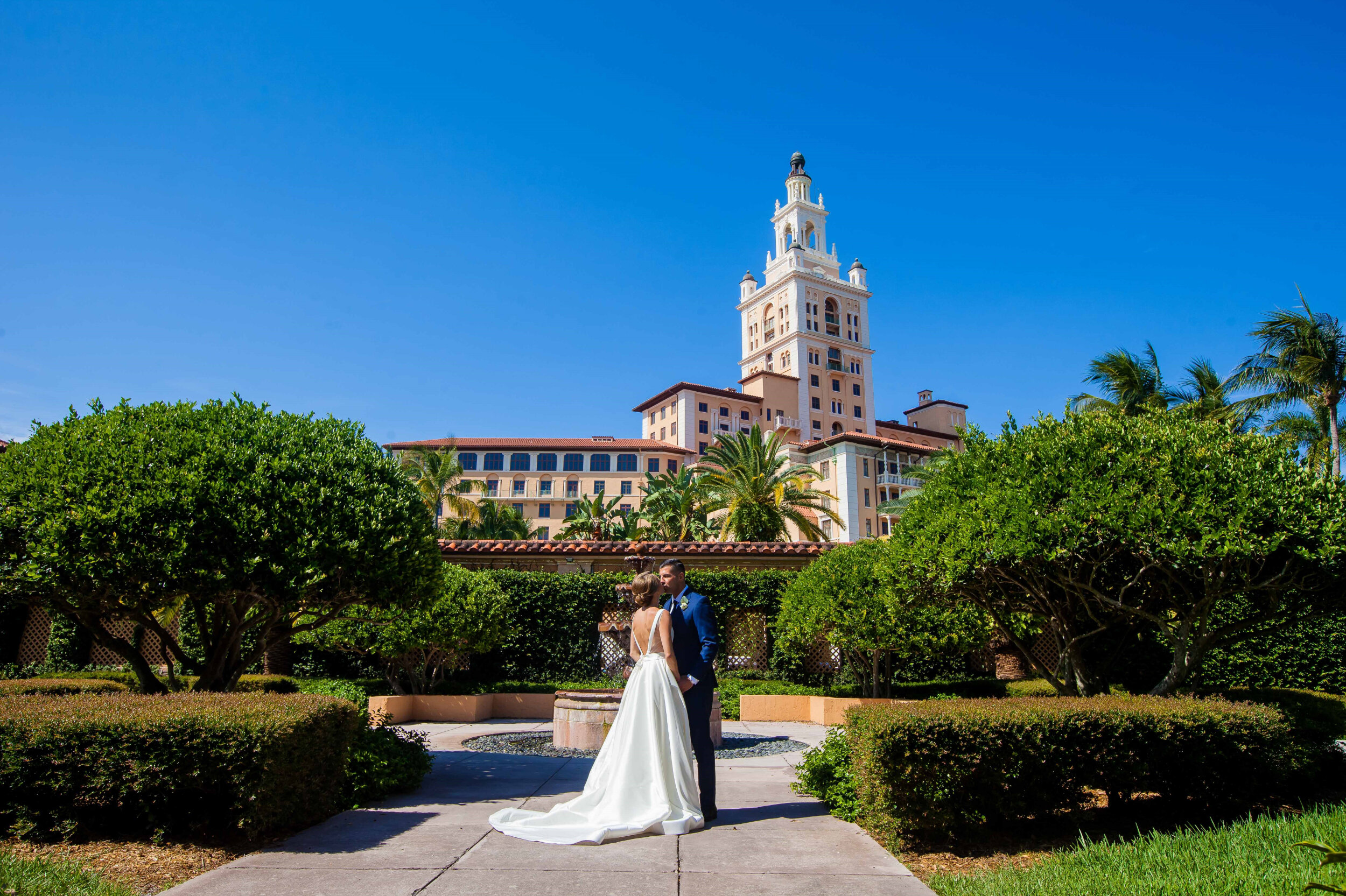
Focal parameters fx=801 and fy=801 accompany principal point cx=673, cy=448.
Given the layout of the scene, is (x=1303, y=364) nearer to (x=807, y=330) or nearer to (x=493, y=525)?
(x=493, y=525)

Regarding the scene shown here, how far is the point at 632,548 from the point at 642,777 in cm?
1607

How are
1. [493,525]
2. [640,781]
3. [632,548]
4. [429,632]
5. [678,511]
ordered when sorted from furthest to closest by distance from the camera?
[493,525] → [678,511] → [632,548] → [429,632] → [640,781]

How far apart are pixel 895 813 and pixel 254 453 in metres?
7.31

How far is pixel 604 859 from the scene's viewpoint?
17.4 feet

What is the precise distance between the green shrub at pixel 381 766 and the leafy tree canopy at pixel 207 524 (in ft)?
5.83

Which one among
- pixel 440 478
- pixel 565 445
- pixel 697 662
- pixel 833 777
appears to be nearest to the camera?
pixel 697 662

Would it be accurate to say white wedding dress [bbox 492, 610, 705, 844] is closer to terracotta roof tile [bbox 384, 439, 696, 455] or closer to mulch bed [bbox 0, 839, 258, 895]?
mulch bed [bbox 0, 839, 258, 895]

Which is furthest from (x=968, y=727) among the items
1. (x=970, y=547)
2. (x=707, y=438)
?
(x=707, y=438)

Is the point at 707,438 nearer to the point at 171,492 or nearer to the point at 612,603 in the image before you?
the point at 612,603

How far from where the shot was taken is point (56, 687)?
980cm

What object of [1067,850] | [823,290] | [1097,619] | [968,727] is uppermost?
[823,290]

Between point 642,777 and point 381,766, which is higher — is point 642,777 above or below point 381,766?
above

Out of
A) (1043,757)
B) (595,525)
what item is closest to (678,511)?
(595,525)

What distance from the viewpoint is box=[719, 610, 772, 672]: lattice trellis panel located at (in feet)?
66.7
